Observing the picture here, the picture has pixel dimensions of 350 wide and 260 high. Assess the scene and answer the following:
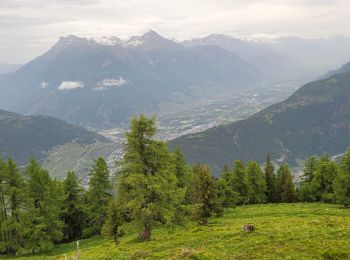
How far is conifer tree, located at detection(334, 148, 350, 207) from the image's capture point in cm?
6856

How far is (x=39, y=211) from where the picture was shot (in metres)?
61.0

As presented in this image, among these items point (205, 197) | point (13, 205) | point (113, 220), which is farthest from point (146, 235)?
point (13, 205)

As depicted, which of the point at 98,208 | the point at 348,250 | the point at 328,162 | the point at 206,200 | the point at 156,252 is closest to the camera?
the point at 348,250

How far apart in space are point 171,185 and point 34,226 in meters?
28.2

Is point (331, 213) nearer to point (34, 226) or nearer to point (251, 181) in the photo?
point (251, 181)

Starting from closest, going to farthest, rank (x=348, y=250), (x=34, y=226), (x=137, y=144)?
(x=348, y=250), (x=137, y=144), (x=34, y=226)

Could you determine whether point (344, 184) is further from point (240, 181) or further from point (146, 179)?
point (146, 179)

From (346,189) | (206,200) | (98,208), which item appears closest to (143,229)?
(206,200)

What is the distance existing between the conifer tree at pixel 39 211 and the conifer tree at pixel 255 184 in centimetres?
4884

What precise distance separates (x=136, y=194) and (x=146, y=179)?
7.47ft

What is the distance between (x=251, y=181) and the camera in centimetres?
9569

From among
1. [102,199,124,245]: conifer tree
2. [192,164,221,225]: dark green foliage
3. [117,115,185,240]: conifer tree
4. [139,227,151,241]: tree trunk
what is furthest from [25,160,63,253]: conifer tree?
[192,164,221,225]: dark green foliage

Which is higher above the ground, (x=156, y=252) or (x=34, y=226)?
(x=156, y=252)

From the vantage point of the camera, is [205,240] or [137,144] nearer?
[205,240]
